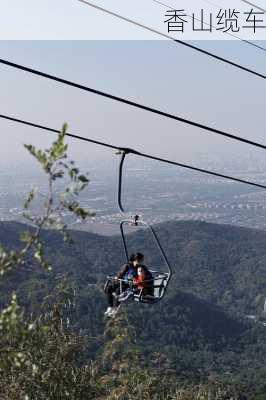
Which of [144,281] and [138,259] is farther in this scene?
[138,259]

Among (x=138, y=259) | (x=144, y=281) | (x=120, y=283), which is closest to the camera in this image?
(x=144, y=281)

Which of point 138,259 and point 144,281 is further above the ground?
point 138,259

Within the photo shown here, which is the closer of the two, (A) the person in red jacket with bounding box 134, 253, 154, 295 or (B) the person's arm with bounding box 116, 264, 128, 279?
(A) the person in red jacket with bounding box 134, 253, 154, 295

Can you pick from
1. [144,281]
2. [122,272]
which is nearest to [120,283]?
[122,272]

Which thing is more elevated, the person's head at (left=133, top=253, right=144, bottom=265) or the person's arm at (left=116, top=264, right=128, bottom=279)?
the person's head at (left=133, top=253, right=144, bottom=265)

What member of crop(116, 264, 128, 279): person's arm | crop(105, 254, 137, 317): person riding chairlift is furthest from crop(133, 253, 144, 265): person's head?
crop(116, 264, 128, 279): person's arm

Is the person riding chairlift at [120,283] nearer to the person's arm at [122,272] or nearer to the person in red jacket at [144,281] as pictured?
the person's arm at [122,272]

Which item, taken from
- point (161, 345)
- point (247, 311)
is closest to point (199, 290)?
point (247, 311)

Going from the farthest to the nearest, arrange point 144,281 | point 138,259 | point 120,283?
point 138,259 < point 120,283 < point 144,281

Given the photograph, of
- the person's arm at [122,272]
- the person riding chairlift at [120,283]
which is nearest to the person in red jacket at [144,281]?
the person riding chairlift at [120,283]

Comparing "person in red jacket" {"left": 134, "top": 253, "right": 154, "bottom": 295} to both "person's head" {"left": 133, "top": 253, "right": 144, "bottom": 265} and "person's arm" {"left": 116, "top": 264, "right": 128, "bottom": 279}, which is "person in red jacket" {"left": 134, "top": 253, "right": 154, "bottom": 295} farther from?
"person's arm" {"left": 116, "top": 264, "right": 128, "bottom": 279}

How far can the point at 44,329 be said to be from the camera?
365 cm

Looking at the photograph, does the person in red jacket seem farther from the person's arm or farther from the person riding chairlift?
the person's arm

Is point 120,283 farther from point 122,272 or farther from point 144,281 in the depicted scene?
point 144,281
